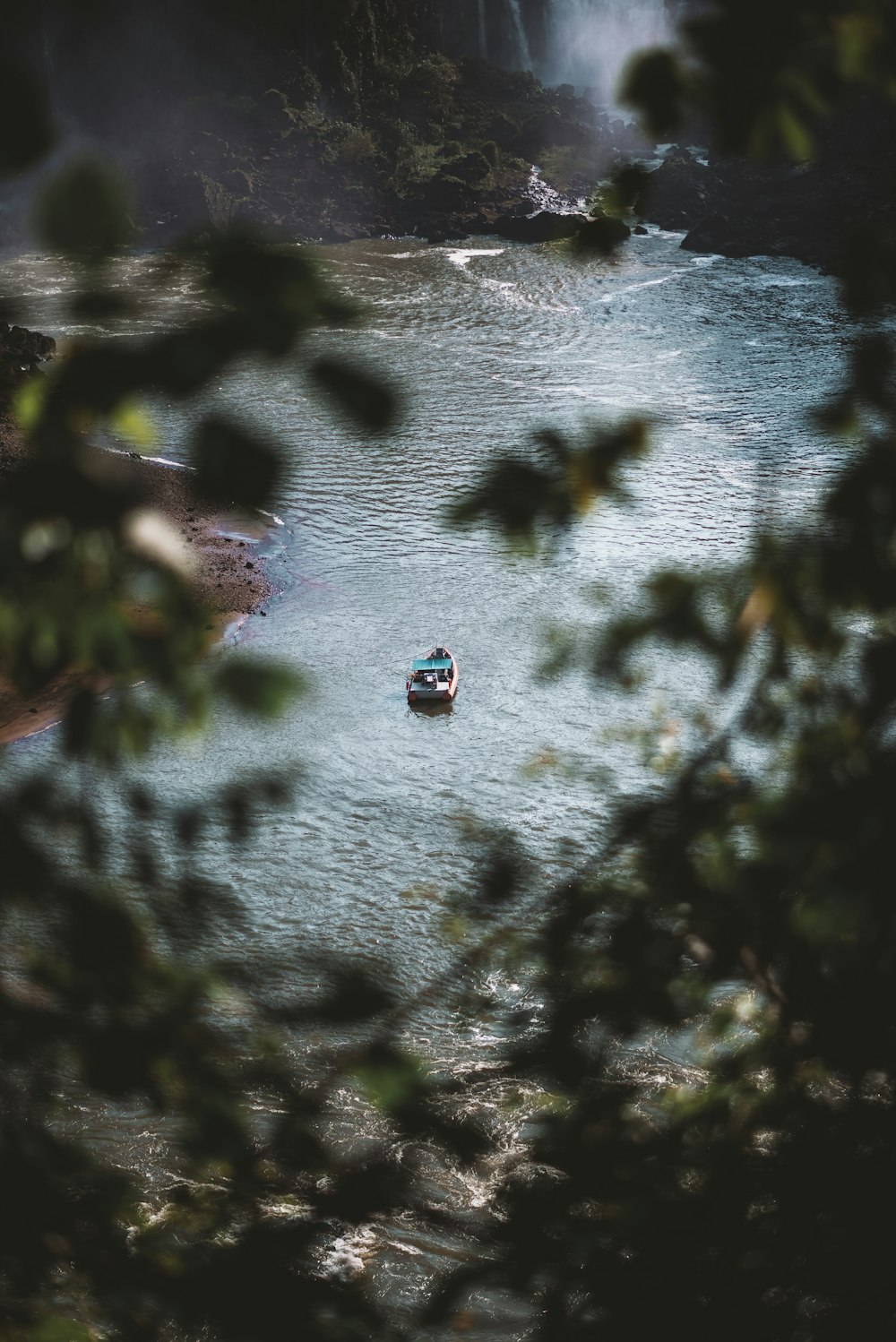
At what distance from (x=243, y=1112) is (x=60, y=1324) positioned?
18.8 inches

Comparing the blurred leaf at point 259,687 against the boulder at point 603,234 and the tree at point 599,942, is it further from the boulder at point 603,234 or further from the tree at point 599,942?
the boulder at point 603,234

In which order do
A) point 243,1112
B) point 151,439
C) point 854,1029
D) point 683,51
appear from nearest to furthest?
point 151,439 → point 683,51 → point 243,1112 → point 854,1029

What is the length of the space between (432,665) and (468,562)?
20.6 ft

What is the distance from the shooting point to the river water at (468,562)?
15648 millimetres

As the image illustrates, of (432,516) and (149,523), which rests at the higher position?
(149,523)

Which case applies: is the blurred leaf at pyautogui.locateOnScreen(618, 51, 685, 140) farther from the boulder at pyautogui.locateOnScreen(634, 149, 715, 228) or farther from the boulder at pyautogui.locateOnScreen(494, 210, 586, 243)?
the boulder at pyautogui.locateOnScreen(634, 149, 715, 228)

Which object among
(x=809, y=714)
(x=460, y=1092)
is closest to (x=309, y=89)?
(x=460, y=1092)

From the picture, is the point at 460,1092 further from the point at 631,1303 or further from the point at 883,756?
the point at 883,756

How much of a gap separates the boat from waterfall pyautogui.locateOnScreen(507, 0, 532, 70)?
267 feet

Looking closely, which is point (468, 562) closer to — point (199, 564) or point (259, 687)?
point (199, 564)

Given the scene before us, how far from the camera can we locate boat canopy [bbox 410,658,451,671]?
67.1ft

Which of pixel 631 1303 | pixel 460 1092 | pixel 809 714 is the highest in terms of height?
pixel 809 714

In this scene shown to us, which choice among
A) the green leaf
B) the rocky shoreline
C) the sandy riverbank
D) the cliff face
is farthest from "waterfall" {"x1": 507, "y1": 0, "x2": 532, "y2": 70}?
the green leaf

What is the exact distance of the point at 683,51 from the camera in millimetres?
2021
